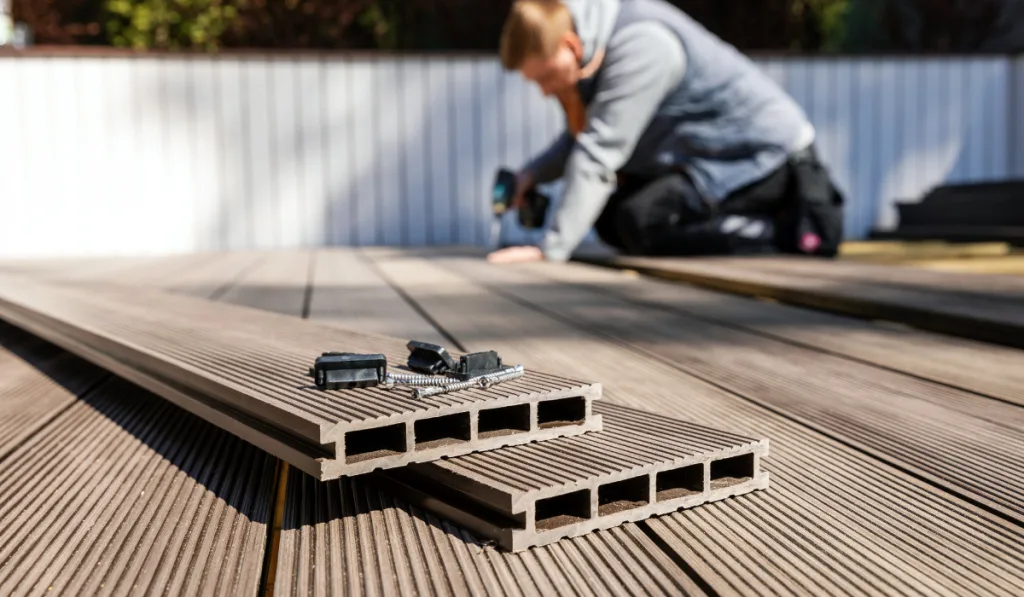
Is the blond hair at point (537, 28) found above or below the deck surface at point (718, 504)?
above

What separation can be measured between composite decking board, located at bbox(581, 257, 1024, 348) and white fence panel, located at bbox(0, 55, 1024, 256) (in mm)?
3435

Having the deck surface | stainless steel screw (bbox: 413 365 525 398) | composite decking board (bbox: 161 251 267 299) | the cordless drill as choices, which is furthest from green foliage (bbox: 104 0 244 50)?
stainless steel screw (bbox: 413 365 525 398)

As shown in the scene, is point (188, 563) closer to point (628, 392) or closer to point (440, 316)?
point (628, 392)

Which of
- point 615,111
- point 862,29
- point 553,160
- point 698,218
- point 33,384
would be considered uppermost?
point 862,29

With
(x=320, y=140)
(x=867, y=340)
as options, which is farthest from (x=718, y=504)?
(x=320, y=140)

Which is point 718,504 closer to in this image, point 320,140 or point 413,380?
point 413,380

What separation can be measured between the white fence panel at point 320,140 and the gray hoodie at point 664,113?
2704mm

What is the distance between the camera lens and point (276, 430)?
638 mm

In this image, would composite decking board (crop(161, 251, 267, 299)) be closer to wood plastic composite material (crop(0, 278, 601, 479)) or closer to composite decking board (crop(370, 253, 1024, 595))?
wood plastic composite material (crop(0, 278, 601, 479))

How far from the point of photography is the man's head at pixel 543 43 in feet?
9.48

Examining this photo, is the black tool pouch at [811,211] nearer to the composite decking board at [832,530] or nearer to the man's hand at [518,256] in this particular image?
the man's hand at [518,256]

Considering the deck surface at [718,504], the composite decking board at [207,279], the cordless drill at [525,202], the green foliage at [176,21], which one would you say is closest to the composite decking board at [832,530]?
the deck surface at [718,504]

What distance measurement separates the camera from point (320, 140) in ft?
18.6

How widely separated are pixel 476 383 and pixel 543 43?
241 cm
